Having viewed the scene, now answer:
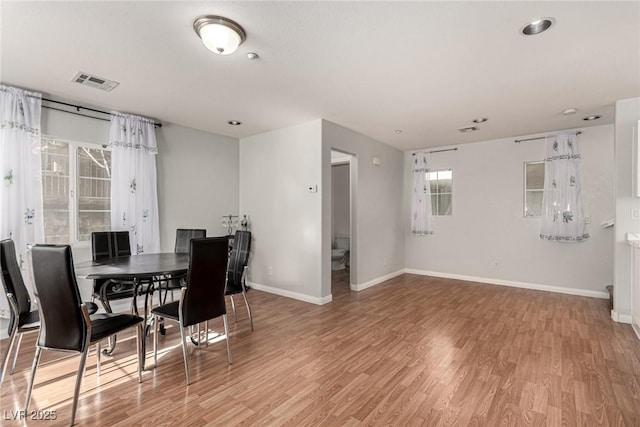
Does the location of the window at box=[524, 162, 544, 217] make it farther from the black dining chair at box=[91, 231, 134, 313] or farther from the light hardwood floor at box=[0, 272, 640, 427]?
the black dining chair at box=[91, 231, 134, 313]

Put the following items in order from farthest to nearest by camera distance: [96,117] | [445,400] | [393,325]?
[96,117] < [393,325] < [445,400]

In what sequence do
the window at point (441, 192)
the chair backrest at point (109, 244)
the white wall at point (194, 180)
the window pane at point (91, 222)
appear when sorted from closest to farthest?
the chair backrest at point (109, 244) → the window pane at point (91, 222) → the white wall at point (194, 180) → the window at point (441, 192)

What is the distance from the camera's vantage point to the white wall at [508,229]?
4461 millimetres

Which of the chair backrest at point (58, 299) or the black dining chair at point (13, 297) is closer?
the chair backrest at point (58, 299)

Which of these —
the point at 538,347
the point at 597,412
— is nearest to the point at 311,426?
the point at 597,412

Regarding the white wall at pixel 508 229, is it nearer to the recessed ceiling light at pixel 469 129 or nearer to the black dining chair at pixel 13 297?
the recessed ceiling light at pixel 469 129

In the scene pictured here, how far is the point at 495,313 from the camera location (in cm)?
377

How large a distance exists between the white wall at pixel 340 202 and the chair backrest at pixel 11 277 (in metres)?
5.97

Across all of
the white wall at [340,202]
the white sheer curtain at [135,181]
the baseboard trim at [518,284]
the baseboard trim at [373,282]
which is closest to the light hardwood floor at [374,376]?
the baseboard trim at [518,284]

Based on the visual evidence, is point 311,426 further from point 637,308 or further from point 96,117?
point 96,117

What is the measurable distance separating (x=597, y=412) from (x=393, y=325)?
1752 millimetres

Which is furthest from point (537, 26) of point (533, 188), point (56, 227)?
point (56, 227)

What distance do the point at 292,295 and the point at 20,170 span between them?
3436mm

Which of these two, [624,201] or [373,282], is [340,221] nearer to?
[373,282]
